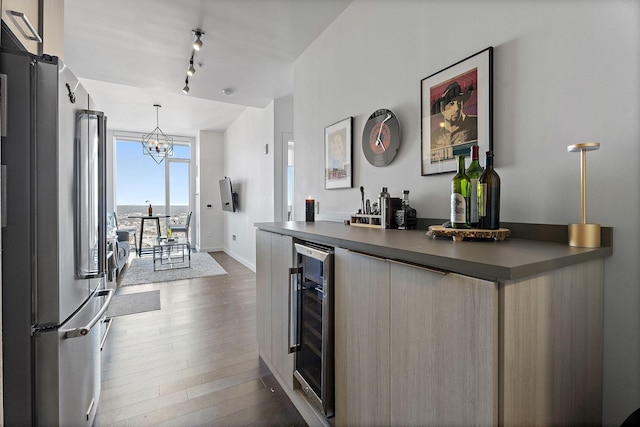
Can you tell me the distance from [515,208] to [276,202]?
370 cm

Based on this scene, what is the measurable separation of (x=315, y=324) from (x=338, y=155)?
141cm

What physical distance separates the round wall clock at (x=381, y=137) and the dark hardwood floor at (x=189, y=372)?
66.8 inches

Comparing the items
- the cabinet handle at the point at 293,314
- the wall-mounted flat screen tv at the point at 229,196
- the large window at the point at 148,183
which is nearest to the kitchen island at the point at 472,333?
the cabinet handle at the point at 293,314

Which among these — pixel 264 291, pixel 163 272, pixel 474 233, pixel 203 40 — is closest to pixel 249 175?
pixel 163 272

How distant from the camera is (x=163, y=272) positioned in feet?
17.4

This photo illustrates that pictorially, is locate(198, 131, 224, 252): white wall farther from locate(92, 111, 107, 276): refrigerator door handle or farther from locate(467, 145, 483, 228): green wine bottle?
locate(467, 145, 483, 228): green wine bottle

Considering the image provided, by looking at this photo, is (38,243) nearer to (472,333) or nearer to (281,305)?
(281,305)

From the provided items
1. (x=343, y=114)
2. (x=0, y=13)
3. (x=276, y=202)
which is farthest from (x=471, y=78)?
(x=276, y=202)

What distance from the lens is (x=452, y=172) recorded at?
1.57m

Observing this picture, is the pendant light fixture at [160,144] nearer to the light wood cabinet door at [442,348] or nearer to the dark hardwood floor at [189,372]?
the dark hardwood floor at [189,372]

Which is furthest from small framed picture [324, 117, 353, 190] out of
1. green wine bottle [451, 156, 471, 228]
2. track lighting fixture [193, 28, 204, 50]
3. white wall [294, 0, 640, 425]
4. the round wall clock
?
track lighting fixture [193, 28, 204, 50]

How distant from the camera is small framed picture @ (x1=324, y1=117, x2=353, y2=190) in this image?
2383mm

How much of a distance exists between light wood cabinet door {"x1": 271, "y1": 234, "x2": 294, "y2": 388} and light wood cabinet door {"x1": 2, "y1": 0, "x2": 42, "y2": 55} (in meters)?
1.55

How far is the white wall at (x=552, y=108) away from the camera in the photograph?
100 centimetres
